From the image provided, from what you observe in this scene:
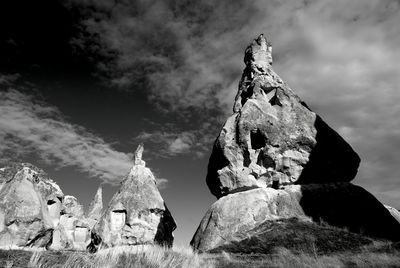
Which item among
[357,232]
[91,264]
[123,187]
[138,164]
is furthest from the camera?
[138,164]

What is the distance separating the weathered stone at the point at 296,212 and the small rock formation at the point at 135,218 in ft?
34.1

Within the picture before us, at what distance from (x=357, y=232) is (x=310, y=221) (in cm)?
181

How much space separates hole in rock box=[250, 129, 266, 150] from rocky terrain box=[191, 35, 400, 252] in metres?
0.05

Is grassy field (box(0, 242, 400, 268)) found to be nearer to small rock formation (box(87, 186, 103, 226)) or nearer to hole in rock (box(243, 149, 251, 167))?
hole in rock (box(243, 149, 251, 167))

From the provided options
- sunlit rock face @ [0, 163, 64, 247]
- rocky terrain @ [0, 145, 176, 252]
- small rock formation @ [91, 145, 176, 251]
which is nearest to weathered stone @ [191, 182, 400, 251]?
small rock formation @ [91, 145, 176, 251]

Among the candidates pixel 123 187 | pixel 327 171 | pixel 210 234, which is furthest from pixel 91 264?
pixel 123 187

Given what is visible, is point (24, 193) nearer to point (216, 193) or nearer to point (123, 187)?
point (123, 187)

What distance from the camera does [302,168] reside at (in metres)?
14.0

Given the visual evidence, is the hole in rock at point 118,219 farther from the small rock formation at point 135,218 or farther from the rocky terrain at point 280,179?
the rocky terrain at point 280,179

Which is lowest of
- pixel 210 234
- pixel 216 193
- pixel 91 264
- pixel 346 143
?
pixel 91 264

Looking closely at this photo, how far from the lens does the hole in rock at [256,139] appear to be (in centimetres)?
1495

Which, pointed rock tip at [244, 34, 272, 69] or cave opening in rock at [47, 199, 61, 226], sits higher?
pointed rock tip at [244, 34, 272, 69]

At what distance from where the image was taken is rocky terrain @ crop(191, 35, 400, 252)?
11.9 meters

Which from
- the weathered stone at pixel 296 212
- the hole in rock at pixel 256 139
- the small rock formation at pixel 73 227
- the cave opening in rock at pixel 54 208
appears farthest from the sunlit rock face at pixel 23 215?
the hole in rock at pixel 256 139
